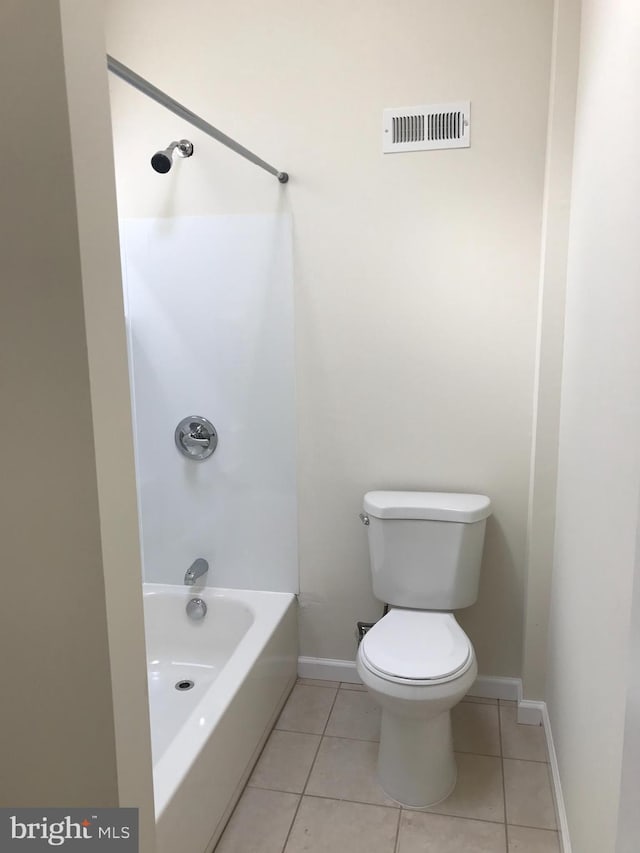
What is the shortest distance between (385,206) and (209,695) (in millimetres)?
1675

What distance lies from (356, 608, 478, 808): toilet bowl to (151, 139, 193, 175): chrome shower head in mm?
1505

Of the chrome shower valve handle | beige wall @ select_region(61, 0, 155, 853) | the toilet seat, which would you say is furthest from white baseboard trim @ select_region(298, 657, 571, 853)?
beige wall @ select_region(61, 0, 155, 853)

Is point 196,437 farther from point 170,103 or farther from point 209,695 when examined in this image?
point 170,103

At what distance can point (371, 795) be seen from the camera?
1970 mm

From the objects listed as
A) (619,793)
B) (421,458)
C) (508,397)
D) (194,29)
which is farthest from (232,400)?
(619,793)

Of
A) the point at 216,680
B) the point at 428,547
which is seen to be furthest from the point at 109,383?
the point at 428,547

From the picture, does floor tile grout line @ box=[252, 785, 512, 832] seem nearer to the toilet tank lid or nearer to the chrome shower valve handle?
the toilet tank lid

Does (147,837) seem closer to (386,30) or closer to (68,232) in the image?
(68,232)

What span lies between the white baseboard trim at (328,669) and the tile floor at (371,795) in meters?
0.17

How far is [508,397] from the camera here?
230 cm

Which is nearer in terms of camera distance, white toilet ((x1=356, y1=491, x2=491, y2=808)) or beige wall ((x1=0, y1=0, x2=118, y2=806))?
beige wall ((x1=0, y1=0, x2=118, y2=806))

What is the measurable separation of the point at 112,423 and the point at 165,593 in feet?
5.47

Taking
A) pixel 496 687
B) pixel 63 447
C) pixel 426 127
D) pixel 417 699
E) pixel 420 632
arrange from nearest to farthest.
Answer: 1. pixel 63 447
2. pixel 417 699
3. pixel 420 632
4. pixel 426 127
5. pixel 496 687

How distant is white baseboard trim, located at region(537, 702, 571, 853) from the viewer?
5.61 ft
